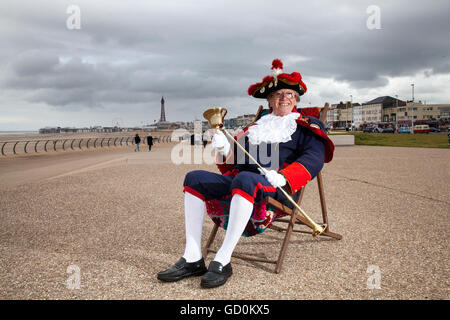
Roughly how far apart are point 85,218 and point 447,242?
16.5 ft

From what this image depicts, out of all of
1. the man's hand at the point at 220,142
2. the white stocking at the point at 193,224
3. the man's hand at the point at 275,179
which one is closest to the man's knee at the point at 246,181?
the man's hand at the point at 275,179

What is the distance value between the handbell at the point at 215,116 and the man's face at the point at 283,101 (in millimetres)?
681

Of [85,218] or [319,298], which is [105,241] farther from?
[319,298]

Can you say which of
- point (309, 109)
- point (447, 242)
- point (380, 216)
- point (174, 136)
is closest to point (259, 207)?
point (309, 109)

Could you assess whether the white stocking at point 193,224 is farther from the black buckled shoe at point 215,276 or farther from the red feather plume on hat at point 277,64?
the red feather plume on hat at point 277,64

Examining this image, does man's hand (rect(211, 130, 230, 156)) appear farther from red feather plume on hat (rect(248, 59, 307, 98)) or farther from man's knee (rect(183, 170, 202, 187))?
red feather plume on hat (rect(248, 59, 307, 98))

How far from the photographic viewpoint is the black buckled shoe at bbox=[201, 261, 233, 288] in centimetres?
285

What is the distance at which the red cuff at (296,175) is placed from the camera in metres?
3.04

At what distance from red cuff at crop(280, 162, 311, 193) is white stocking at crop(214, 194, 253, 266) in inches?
17.4

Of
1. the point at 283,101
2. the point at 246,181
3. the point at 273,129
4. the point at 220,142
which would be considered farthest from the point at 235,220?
the point at 283,101

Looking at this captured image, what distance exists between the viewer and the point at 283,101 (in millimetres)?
3643

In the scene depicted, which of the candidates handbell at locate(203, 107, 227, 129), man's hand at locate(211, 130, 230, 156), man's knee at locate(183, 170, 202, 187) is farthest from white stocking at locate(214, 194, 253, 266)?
handbell at locate(203, 107, 227, 129)

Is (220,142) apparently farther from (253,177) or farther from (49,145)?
(49,145)
